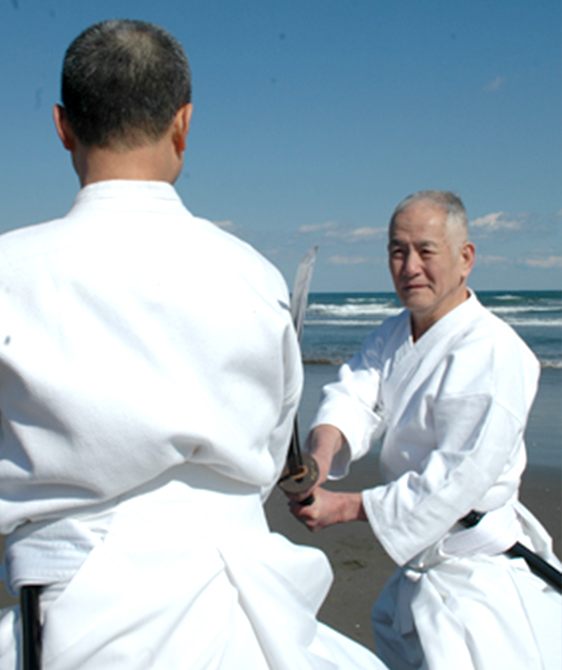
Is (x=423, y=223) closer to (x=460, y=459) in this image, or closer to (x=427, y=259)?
(x=427, y=259)

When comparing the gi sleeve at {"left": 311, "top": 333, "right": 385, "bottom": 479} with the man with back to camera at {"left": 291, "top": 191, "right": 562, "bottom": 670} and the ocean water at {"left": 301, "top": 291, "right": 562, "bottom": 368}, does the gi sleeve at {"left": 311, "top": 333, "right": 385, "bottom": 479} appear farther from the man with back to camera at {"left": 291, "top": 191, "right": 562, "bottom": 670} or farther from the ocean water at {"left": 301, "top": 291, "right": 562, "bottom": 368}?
the ocean water at {"left": 301, "top": 291, "right": 562, "bottom": 368}

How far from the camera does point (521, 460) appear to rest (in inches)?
90.6

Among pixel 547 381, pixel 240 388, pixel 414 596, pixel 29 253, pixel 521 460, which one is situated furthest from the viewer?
pixel 547 381

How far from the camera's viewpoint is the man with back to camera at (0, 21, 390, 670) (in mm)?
1211

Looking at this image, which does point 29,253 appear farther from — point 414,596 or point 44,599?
point 414,596

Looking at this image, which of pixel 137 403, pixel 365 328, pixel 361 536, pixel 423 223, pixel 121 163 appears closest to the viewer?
pixel 137 403

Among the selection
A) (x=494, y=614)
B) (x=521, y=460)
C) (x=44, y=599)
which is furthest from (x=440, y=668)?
(x=44, y=599)

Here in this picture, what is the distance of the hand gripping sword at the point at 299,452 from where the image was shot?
158 cm

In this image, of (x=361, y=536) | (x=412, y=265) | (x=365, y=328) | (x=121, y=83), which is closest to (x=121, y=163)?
(x=121, y=83)

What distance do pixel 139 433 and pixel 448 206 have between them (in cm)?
159

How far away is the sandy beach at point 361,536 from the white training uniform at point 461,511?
4.23 ft

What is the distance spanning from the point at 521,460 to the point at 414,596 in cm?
58

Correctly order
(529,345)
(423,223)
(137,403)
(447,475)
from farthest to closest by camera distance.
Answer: (529,345), (423,223), (447,475), (137,403)

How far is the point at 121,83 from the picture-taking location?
129 centimetres
